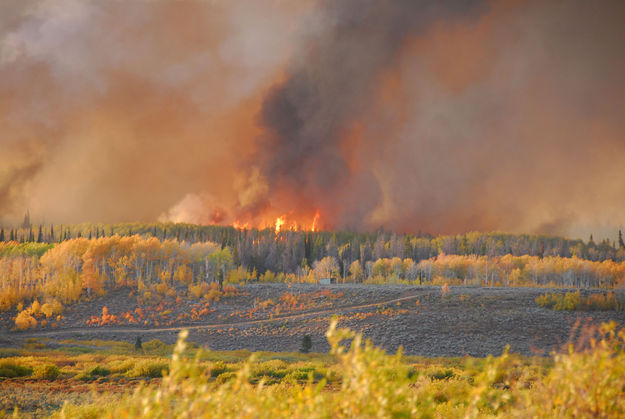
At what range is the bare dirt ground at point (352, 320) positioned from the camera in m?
53.9

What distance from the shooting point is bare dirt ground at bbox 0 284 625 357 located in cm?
5391

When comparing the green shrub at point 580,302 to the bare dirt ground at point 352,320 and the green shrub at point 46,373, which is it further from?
the green shrub at point 46,373

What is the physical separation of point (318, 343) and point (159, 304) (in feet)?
111

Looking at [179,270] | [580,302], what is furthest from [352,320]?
[179,270]

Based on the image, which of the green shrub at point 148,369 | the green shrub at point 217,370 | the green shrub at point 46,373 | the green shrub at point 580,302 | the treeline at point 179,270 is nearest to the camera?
the green shrub at point 217,370

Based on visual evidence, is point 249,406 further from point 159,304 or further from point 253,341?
point 159,304

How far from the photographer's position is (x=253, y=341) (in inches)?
2251

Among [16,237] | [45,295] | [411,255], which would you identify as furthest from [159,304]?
[16,237]

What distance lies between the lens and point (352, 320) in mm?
63344

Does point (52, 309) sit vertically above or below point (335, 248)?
below

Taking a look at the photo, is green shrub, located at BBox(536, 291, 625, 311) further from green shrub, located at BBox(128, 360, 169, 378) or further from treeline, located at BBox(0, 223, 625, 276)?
treeline, located at BBox(0, 223, 625, 276)

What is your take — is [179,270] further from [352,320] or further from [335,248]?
[335,248]

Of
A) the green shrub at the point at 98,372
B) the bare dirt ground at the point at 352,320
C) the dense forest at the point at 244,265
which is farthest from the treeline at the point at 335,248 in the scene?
the green shrub at the point at 98,372

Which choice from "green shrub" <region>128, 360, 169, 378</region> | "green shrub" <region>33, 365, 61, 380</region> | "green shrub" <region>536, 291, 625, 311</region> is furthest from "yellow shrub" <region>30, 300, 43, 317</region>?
"green shrub" <region>536, 291, 625, 311</region>
